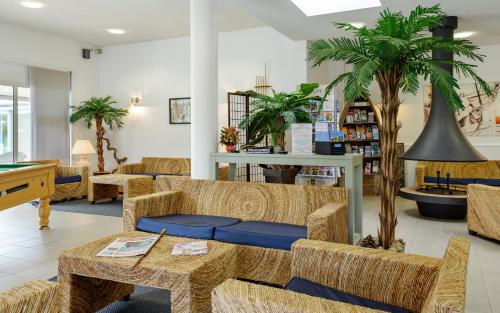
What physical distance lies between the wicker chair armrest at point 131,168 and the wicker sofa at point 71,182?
628 millimetres

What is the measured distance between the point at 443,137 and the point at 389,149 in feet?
10.2

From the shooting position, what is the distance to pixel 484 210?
4430mm

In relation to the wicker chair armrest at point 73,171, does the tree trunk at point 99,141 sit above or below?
above

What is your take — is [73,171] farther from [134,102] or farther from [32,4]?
[32,4]

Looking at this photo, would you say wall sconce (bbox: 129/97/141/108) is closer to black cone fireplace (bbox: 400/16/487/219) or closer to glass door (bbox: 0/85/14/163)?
glass door (bbox: 0/85/14/163)

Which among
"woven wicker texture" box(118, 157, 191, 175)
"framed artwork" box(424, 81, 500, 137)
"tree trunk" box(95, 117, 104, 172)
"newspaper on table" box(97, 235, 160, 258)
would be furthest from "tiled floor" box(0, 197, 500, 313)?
"framed artwork" box(424, 81, 500, 137)

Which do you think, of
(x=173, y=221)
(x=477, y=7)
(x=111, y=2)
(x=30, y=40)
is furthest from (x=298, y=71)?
(x=30, y=40)

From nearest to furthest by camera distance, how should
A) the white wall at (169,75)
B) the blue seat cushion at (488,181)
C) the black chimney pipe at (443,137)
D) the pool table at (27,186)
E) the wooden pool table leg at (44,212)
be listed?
the pool table at (27,186), the wooden pool table leg at (44,212), the black chimney pipe at (443,137), the blue seat cushion at (488,181), the white wall at (169,75)

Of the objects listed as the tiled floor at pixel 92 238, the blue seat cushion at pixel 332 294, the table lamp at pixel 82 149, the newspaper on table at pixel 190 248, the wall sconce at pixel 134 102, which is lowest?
the tiled floor at pixel 92 238

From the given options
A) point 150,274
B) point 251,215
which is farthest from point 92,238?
point 150,274

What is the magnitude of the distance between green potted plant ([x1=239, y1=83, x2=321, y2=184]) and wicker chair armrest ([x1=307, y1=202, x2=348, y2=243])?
151 cm

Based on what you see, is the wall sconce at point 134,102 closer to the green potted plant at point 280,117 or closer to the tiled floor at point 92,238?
the tiled floor at point 92,238

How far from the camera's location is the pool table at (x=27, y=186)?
3.75 meters

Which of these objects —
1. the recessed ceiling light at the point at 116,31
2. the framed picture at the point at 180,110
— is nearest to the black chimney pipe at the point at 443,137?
the framed picture at the point at 180,110
